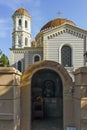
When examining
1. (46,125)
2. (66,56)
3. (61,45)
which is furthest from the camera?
(61,45)

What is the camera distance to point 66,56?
33.9 meters

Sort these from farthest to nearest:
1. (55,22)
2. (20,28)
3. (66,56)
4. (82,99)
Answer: (20,28), (55,22), (66,56), (82,99)

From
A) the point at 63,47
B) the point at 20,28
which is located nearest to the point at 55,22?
the point at 20,28

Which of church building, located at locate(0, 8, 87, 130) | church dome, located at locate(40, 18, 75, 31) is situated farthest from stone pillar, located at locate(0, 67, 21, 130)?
church dome, located at locate(40, 18, 75, 31)

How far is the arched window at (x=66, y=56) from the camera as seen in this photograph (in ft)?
110

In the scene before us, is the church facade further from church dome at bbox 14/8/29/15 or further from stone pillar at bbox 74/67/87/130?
stone pillar at bbox 74/67/87/130

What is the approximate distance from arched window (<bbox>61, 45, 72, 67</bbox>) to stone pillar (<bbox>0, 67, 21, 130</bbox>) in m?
26.0

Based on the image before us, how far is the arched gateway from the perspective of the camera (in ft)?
27.3

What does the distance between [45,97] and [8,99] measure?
4.01 m

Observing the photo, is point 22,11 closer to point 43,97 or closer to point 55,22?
point 55,22

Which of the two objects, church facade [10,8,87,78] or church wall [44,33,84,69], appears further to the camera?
church wall [44,33,84,69]

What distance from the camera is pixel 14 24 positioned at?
43812 millimetres

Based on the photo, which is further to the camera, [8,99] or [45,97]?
[45,97]

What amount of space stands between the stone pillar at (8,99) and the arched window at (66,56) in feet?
85.3
